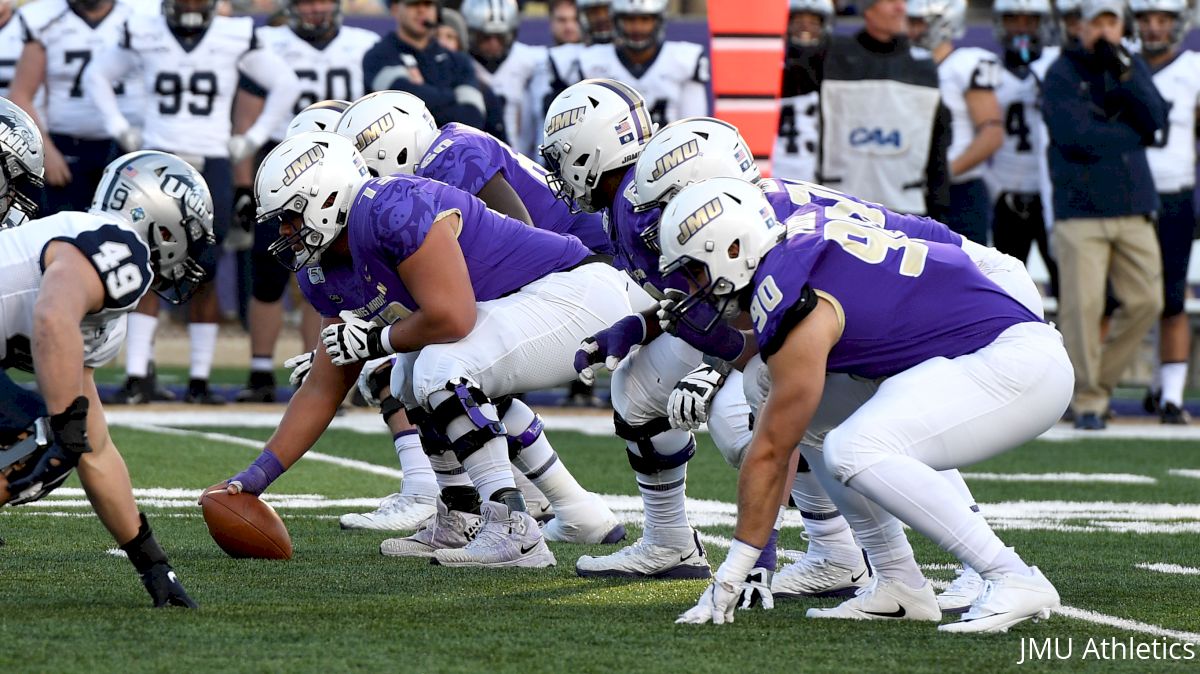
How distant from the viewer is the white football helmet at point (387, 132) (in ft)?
19.5

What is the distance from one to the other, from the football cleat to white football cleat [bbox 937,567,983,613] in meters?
0.74

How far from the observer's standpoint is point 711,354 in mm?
4992

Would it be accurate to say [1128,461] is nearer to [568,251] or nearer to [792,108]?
[792,108]

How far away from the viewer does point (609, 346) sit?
5.09 metres

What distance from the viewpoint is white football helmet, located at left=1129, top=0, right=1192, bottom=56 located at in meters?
9.98

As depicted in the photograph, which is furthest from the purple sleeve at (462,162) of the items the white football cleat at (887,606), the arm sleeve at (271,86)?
the arm sleeve at (271,86)

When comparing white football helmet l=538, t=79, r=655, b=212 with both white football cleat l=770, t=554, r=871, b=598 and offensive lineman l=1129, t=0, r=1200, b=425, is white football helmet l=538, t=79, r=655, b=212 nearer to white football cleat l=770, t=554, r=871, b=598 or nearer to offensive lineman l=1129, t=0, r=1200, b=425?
white football cleat l=770, t=554, r=871, b=598

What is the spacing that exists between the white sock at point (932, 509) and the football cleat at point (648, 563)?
41.8 inches

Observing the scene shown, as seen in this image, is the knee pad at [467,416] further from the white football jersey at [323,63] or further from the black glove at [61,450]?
the white football jersey at [323,63]

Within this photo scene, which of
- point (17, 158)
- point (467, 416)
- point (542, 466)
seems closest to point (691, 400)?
point (467, 416)

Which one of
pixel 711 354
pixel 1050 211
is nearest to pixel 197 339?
pixel 1050 211

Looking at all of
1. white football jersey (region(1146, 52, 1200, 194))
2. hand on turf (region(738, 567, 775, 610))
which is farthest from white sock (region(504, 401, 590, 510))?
white football jersey (region(1146, 52, 1200, 194))

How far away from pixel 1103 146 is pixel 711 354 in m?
5.20

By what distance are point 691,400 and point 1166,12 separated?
629 cm
